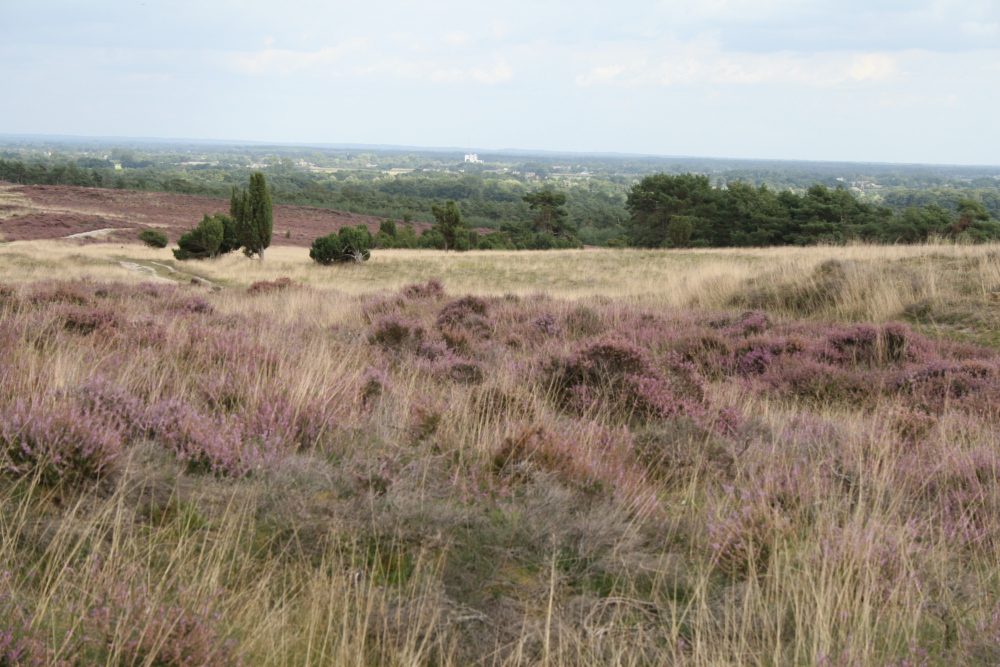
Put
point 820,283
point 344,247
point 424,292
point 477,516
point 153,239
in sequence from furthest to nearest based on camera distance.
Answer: point 153,239 → point 344,247 → point 424,292 → point 820,283 → point 477,516

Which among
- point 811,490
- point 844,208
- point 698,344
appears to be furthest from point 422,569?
point 844,208

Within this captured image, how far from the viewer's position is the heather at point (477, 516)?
1.91 meters

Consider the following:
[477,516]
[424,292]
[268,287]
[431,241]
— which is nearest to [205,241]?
[268,287]

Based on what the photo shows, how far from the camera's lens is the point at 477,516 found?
2.58 meters

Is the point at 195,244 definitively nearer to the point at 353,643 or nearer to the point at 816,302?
the point at 816,302

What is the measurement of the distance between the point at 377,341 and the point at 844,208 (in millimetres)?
49417

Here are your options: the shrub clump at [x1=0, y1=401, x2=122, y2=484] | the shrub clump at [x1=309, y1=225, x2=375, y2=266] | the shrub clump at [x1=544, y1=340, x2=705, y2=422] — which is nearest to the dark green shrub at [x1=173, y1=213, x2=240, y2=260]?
the shrub clump at [x1=309, y1=225, x2=375, y2=266]

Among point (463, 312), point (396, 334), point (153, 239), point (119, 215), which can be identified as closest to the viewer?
point (396, 334)

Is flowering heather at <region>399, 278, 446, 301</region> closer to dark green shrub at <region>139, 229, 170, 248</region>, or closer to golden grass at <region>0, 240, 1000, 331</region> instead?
golden grass at <region>0, 240, 1000, 331</region>

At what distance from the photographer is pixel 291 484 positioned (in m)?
2.78

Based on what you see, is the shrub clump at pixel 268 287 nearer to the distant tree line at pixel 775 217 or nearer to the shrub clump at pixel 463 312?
the shrub clump at pixel 463 312

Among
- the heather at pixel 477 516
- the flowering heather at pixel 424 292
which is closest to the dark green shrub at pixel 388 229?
the flowering heather at pixel 424 292

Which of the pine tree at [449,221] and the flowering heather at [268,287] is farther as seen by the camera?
the pine tree at [449,221]

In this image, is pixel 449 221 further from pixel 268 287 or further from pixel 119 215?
pixel 119 215
